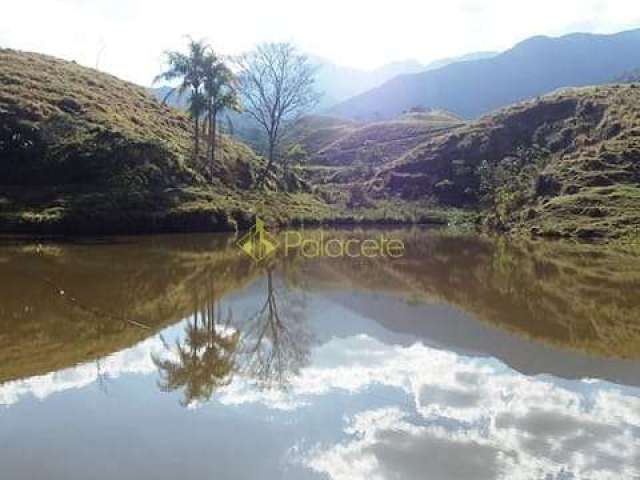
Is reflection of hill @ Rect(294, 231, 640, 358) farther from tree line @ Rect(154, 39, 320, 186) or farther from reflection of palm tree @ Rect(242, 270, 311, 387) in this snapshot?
tree line @ Rect(154, 39, 320, 186)

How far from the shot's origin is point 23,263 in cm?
2278

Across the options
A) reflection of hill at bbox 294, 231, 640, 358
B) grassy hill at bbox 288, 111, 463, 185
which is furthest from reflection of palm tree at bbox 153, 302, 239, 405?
grassy hill at bbox 288, 111, 463, 185

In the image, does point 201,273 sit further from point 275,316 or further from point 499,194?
point 499,194

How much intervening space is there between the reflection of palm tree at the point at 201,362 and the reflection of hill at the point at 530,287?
4505 mm

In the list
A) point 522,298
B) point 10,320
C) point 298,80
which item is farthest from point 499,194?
point 10,320

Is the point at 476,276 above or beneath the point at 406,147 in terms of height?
beneath

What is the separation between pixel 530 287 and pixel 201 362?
1372 cm

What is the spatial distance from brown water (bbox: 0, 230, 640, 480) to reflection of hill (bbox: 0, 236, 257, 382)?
8 centimetres

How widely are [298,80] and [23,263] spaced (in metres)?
41.3

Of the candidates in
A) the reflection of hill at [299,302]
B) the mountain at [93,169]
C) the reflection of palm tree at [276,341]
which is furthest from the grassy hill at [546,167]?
the reflection of palm tree at [276,341]

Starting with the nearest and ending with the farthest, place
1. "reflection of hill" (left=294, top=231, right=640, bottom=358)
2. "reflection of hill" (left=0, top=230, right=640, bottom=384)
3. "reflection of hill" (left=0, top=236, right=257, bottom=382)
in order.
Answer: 1. "reflection of hill" (left=0, top=236, right=257, bottom=382)
2. "reflection of hill" (left=0, top=230, right=640, bottom=384)
3. "reflection of hill" (left=294, top=231, right=640, bottom=358)

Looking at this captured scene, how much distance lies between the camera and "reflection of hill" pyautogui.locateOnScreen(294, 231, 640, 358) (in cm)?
1462

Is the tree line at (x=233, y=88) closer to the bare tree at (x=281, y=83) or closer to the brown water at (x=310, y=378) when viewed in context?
the bare tree at (x=281, y=83)

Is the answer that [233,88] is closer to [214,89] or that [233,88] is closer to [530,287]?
[214,89]
